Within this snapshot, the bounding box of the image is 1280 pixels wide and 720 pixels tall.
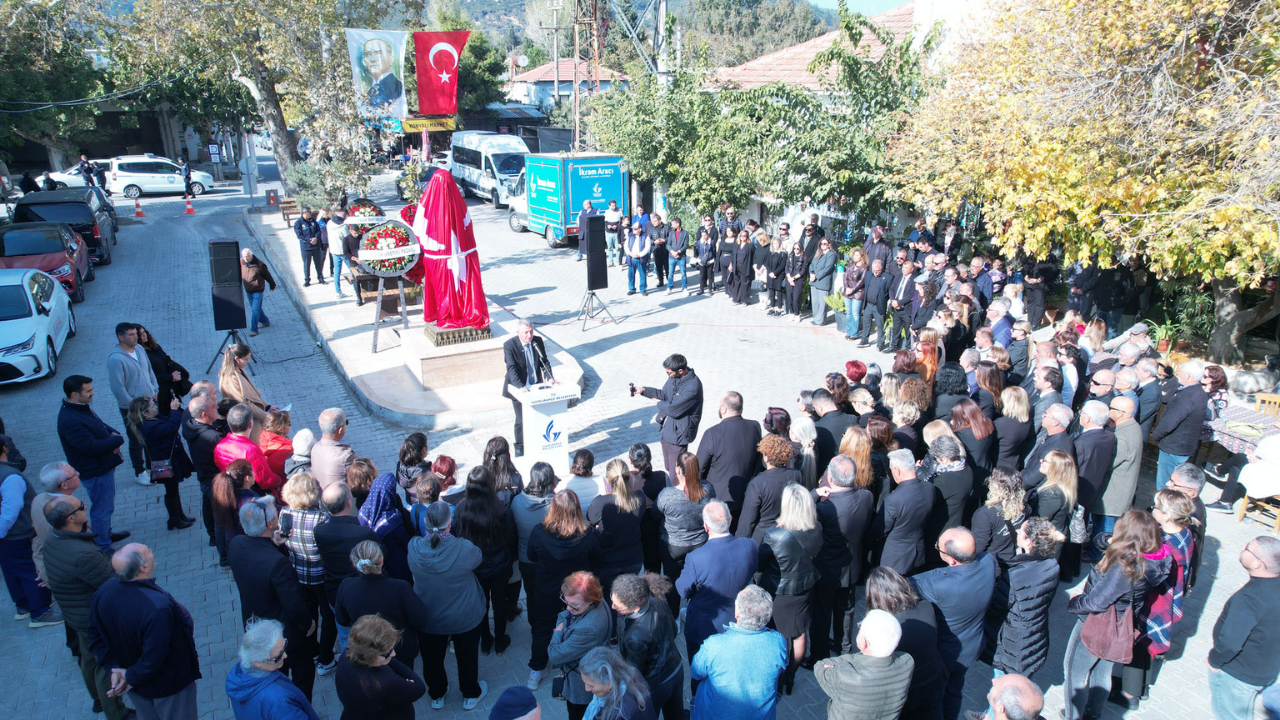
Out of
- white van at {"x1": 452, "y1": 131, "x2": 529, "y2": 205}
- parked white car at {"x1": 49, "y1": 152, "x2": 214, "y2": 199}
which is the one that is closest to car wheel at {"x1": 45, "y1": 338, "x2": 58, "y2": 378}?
white van at {"x1": 452, "y1": 131, "x2": 529, "y2": 205}

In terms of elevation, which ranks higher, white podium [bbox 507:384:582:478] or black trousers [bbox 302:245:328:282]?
black trousers [bbox 302:245:328:282]

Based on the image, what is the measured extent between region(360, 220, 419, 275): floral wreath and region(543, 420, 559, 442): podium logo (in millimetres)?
5123

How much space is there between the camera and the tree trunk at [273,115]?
24609 mm

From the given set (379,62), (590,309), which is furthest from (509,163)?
(590,309)

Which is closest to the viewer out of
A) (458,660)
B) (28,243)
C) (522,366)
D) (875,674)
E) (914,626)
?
(875,674)

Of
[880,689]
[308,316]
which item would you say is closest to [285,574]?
[880,689]

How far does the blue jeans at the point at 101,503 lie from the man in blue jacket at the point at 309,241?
9742mm

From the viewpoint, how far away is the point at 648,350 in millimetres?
12805

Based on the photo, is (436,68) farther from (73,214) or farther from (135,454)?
(73,214)

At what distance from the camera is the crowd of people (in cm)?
398

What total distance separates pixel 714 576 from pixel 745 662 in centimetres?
72

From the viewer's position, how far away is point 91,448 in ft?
21.9

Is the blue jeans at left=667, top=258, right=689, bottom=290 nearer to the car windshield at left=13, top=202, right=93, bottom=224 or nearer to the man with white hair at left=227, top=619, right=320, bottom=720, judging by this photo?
the man with white hair at left=227, top=619, right=320, bottom=720

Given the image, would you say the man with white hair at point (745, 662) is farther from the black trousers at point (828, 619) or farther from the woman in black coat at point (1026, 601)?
the woman in black coat at point (1026, 601)
